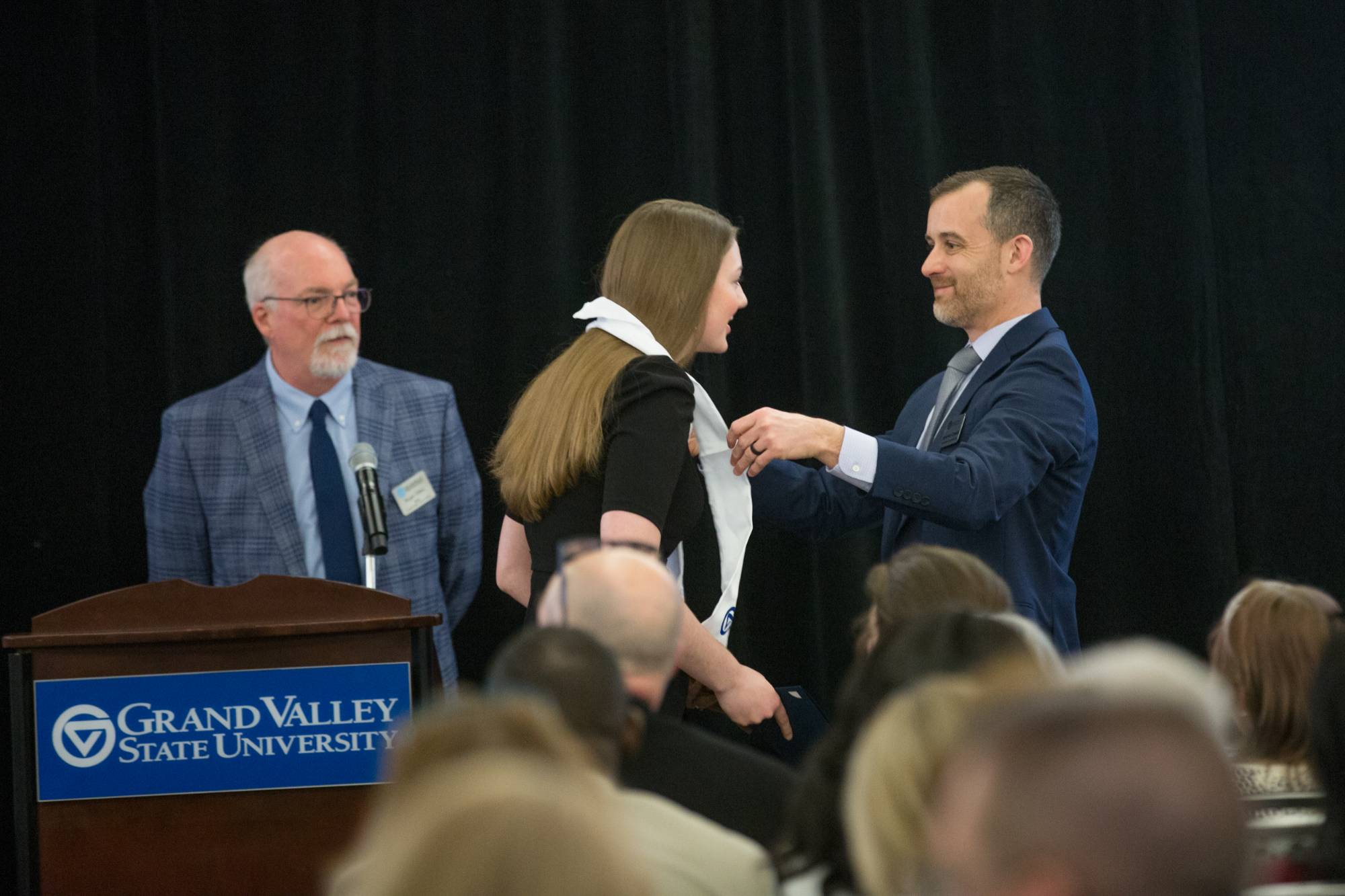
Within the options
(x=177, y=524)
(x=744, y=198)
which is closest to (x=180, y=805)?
(x=177, y=524)

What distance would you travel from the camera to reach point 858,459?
9.95 ft

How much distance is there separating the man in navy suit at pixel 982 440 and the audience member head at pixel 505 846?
7.03 feet

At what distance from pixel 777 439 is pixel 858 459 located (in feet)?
0.72

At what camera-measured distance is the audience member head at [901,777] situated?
3.85 ft

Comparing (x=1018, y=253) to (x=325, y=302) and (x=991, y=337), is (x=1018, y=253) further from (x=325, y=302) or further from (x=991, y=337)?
(x=325, y=302)

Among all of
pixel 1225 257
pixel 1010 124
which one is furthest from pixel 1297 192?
pixel 1010 124

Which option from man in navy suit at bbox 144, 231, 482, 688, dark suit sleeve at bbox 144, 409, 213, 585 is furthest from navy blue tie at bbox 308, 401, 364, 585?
dark suit sleeve at bbox 144, 409, 213, 585

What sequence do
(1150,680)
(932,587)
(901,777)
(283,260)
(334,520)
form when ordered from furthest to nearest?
(283,260) < (334,520) < (932,587) < (901,777) < (1150,680)

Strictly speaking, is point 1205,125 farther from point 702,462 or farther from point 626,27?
point 702,462

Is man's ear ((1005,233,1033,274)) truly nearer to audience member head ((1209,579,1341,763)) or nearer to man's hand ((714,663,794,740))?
man's hand ((714,663,794,740))

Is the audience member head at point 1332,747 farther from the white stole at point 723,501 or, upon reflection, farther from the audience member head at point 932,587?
the white stole at point 723,501

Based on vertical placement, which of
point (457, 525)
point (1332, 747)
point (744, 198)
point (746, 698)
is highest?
point (744, 198)

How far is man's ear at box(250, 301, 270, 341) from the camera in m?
4.02

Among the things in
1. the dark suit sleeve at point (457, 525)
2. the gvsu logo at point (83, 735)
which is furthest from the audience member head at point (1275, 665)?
the dark suit sleeve at point (457, 525)
